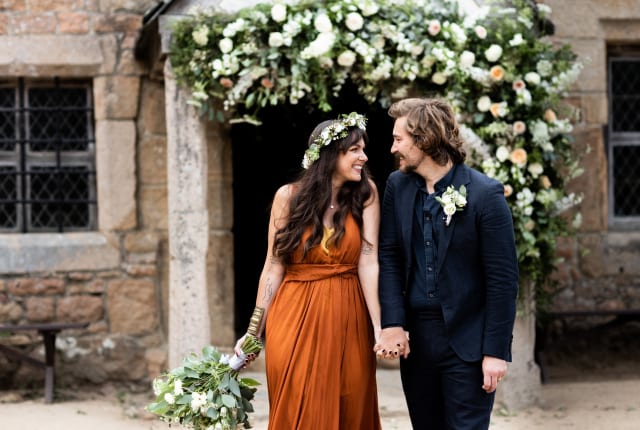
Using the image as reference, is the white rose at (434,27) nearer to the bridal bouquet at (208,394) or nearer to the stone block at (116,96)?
the stone block at (116,96)

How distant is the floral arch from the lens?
6.13m

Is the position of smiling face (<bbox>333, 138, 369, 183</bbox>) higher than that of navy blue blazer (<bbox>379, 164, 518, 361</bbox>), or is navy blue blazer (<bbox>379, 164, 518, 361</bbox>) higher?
smiling face (<bbox>333, 138, 369, 183</bbox>)

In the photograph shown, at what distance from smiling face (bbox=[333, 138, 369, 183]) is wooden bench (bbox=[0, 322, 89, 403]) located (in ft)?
11.6

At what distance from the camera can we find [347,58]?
20.0 ft

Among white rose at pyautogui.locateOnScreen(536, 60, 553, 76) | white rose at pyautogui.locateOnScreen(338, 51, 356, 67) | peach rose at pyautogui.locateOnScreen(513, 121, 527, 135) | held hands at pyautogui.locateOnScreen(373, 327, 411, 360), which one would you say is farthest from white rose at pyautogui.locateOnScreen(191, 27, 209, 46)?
held hands at pyautogui.locateOnScreen(373, 327, 411, 360)

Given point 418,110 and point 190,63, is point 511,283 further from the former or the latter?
point 190,63

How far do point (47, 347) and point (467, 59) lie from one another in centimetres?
364

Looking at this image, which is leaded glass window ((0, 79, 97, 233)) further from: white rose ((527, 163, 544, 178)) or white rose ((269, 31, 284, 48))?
white rose ((527, 163, 544, 178))

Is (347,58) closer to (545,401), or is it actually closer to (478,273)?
(478,273)

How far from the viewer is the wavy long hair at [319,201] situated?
13.7ft

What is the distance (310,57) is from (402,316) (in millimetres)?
2579

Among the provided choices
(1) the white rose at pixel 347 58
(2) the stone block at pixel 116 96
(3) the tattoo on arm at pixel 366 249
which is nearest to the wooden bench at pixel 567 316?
(1) the white rose at pixel 347 58

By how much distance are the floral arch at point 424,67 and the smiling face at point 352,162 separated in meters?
1.92

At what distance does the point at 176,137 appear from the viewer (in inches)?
255
